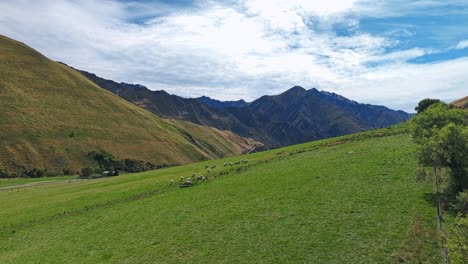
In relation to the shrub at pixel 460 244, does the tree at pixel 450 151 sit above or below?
above

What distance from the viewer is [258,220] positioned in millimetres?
34312

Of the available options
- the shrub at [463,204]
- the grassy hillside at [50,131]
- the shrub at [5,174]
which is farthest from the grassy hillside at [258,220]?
the grassy hillside at [50,131]

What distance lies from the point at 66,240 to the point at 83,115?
16456cm

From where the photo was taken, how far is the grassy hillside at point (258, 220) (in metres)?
27.2

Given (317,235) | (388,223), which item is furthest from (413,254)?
(317,235)

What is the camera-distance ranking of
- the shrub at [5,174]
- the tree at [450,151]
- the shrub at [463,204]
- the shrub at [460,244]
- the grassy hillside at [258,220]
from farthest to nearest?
1. the shrub at [5,174]
2. the tree at [450,151]
3. the shrub at [463,204]
4. the grassy hillside at [258,220]
5. the shrub at [460,244]

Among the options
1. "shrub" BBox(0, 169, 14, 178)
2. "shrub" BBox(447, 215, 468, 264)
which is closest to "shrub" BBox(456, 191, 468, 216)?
"shrub" BBox(447, 215, 468, 264)

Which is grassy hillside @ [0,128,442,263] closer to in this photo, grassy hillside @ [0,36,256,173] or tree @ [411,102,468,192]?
tree @ [411,102,468,192]

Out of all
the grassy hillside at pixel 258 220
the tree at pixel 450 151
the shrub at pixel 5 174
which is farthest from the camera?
the shrub at pixel 5 174

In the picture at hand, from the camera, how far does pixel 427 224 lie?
28031mm

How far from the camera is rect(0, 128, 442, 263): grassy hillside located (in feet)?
89.4

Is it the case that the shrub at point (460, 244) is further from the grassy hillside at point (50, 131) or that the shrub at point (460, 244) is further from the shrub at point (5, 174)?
the grassy hillside at point (50, 131)

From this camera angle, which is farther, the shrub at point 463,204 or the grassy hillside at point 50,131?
the grassy hillside at point 50,131

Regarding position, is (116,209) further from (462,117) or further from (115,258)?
(462,117)
